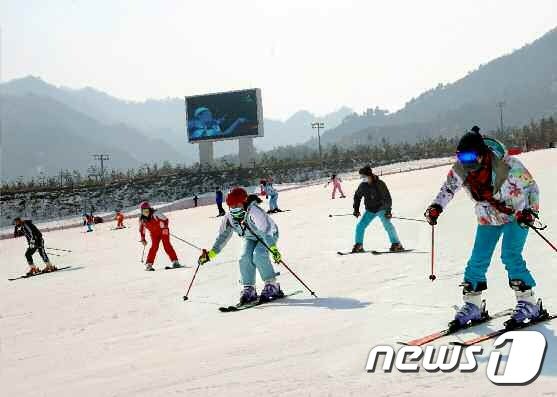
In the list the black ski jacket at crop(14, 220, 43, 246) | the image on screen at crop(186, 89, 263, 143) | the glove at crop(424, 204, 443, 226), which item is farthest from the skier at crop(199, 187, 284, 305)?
the image on screen at crop(186, 89, 263, 143)

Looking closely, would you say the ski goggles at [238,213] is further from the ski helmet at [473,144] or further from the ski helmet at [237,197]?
the ski helmet at [473,144]

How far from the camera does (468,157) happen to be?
16.1 ft

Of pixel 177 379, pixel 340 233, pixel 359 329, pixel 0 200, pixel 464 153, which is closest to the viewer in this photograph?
pixel 177 379

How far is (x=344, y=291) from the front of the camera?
7906 millimetres

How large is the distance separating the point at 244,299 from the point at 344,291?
4.08ft

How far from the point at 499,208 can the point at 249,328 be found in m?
2.60

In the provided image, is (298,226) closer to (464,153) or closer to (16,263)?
(16,263)

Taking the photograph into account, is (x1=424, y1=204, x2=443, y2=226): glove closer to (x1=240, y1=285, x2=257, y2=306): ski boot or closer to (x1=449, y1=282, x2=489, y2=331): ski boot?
(x1=449, y1=282, x2=489, y2=331): ski boot

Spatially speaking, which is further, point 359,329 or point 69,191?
point 69,191

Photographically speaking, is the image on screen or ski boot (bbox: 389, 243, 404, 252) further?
the image on screen

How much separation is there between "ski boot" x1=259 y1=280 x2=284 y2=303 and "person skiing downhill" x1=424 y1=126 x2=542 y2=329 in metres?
3.06

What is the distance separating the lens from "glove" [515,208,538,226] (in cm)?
482

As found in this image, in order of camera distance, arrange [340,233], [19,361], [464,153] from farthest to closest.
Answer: [340,233], [19,361], [464,153]

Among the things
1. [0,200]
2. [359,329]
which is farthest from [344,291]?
[0,200]
